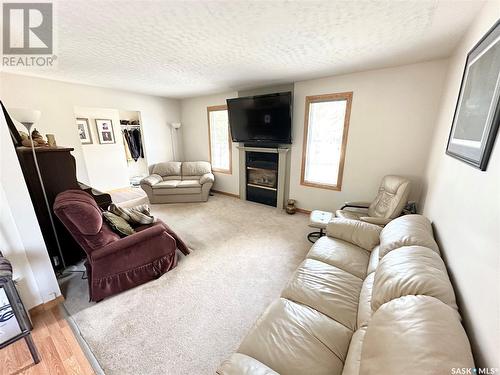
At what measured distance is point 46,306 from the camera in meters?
1.72

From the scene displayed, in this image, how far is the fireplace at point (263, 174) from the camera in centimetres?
387

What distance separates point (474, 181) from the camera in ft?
3.59

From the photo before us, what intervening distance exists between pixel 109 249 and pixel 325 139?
3330mm

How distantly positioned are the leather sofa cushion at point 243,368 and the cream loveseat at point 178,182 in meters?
3.71

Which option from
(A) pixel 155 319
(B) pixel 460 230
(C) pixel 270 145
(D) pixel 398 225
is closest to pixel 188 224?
(A) pixel 155 319

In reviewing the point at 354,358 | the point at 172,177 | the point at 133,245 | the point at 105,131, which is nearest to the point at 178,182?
the point at 172,177

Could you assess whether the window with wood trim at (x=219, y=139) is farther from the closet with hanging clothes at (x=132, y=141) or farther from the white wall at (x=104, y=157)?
the white wall at (x=104, y=157)

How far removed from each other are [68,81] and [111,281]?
370 cm

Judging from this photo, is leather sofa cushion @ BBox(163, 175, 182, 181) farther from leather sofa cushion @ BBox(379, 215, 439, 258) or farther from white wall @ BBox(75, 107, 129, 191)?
leather sofa cushion @ BBox(379, 215, 439, 258)

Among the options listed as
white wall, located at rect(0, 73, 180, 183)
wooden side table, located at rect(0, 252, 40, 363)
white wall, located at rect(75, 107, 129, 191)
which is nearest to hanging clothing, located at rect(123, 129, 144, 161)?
white wall, located at rect(75, 107, 129, 191)

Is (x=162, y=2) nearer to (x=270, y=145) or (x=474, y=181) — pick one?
(x=474, y=181)

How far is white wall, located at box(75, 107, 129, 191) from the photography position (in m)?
4.68

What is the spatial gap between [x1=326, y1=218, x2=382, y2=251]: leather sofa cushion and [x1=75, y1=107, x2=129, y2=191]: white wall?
17.0 feet

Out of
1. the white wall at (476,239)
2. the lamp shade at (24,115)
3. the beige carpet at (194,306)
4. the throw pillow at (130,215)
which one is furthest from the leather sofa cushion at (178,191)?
the white wall at (476,239)
